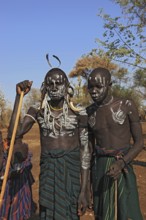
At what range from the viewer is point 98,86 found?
342cm

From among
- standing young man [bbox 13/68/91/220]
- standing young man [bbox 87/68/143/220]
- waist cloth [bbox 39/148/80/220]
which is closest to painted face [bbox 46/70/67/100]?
standing young man [bbox 13/68/91/220]

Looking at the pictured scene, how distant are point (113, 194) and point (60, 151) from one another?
0.63 metres

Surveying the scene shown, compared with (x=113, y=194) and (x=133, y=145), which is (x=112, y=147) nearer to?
(x=133, y=145)

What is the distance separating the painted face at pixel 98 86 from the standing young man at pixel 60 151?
0.77 feet

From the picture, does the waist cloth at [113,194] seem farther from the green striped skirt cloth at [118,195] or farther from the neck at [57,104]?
the neck at [57,104]

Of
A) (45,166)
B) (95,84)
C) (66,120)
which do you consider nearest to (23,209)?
(45,166)

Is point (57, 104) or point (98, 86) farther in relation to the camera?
point (57, 104)

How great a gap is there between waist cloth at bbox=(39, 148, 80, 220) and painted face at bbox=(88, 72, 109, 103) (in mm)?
570

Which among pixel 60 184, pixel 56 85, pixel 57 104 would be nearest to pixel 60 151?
pixel 60 184

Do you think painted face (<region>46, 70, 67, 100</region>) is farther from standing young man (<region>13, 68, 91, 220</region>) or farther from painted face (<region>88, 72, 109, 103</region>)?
painted face (<region>88, 72, 109, 103</region>)

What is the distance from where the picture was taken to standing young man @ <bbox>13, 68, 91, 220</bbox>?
11.3 feet

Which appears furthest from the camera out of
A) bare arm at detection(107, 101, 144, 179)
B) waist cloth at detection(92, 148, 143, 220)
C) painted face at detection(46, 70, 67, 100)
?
painted face at detection(46, 70, 67, 100)

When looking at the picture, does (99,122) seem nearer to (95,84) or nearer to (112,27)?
(95,84)

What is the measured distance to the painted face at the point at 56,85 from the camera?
3494mm
